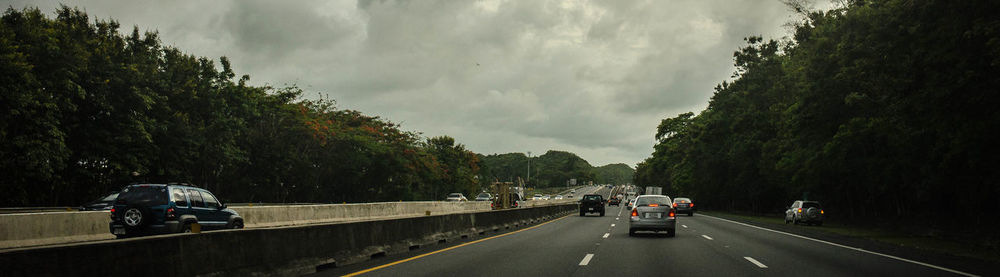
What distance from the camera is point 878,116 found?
95.2ft

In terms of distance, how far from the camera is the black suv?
16.0 meters

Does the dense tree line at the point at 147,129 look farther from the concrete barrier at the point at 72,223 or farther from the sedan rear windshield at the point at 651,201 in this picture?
the sedan rear windshield at the point at 651,201

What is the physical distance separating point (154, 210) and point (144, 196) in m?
0.44

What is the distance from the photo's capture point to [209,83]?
4612 centimetres

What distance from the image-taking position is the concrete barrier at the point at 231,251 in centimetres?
665

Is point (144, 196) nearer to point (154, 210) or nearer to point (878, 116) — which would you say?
point (154, 210)

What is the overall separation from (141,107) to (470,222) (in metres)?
23.8

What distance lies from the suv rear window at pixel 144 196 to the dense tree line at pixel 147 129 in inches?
603

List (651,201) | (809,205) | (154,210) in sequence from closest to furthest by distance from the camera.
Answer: (154,210)
(651,201)
(809,205)

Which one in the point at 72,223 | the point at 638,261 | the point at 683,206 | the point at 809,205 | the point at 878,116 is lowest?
the point at 638,261

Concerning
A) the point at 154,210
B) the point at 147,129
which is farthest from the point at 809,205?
the point at 147,129

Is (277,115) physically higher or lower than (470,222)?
higher

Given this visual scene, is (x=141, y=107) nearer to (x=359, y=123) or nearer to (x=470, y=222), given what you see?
(x=470, y=222)

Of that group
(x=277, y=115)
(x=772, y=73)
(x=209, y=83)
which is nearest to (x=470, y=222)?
(x=209, y=83)
